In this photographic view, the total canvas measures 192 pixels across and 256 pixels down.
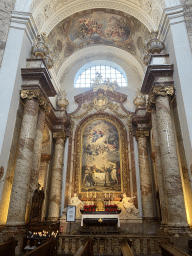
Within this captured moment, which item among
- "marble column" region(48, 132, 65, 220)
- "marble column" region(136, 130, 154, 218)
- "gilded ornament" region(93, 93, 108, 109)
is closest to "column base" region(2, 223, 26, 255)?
"marble column" region(48, 132, 65, 220)

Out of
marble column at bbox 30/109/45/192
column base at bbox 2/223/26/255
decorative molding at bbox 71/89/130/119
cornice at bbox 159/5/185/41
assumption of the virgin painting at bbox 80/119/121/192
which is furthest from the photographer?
decorative molding at bbox 71/89/130/119

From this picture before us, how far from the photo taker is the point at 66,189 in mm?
12312

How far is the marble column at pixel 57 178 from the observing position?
37.7 feet

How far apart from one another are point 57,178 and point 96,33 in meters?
10.0

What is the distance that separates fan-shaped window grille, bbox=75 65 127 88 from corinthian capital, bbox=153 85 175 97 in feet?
23.6

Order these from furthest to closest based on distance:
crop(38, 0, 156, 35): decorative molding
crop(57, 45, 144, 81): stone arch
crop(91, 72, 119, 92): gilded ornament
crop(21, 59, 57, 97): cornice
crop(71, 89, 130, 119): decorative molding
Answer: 1. crop(57, 45, 144, 81): stone arch
2. crop(91, 72, 119, 92): gilded ornament
3. crop(71, 89, 130, 119): decorative molding
4. crop(38, 0, 156, 35): decorative molding
5. crop(21, 59, 57, 97): cornice

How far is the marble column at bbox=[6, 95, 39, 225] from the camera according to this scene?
709 centimetres

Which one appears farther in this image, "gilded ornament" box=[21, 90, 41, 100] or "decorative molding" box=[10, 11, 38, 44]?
"decorative molding" box=[10, 11, 38, 44]

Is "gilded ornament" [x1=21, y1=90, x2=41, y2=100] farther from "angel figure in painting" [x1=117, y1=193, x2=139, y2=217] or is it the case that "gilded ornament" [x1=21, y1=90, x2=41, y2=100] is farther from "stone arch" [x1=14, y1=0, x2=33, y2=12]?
"angel figure in painting" [x1=117, y1=193, x2=139, y2=217]

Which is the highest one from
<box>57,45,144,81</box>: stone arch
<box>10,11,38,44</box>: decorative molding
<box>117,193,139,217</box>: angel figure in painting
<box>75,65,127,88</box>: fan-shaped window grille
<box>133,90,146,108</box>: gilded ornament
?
<box>57,45,144,81</box>: stone arch

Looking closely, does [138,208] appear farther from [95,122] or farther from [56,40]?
[56,40]

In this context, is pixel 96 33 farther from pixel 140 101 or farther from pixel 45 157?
pixel 45 157

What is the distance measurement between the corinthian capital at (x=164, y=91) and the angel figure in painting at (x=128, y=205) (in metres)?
6.01

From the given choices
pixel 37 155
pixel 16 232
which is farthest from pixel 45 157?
pixel 16 232
